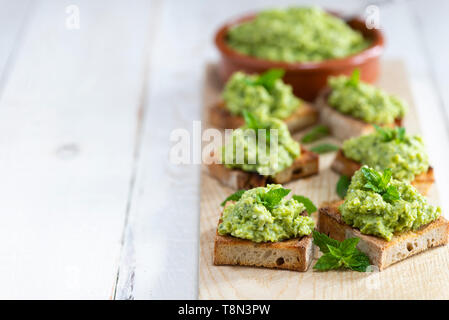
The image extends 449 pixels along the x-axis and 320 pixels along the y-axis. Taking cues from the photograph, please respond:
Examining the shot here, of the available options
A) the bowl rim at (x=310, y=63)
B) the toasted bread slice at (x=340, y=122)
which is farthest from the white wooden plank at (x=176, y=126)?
the toasted bread slice at (x=340, y=122)

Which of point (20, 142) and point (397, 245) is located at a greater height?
point (20, 142)

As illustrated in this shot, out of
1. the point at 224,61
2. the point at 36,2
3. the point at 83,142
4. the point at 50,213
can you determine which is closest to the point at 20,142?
the point at 83,142

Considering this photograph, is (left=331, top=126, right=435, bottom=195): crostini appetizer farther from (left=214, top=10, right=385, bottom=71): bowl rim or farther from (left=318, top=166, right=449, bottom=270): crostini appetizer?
(left=214, top=10, right=385, bottom=71): bowl rim

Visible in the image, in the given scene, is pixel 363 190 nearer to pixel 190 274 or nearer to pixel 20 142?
pixel 190 274

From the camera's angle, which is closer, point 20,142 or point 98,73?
point 20,142

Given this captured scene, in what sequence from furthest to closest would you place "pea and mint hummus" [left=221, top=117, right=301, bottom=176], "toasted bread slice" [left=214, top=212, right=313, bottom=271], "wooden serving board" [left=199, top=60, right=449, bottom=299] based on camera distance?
"pea and mint hummus" [left=221, top=117, right=301, bottom=176] → "toasted bread slice" [left=214, top=212, right=313, bottom=271] → "wooden serving board" [left=199, top=60, right=449, bottom=299]

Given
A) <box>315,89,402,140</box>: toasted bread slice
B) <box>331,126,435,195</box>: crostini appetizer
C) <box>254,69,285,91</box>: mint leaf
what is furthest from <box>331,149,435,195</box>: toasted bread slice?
<box>254,69,285,91</box>: mint leaf

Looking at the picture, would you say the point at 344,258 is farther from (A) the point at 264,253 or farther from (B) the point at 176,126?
(B) the point at 176,126

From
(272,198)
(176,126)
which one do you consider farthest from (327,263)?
(176,126)
